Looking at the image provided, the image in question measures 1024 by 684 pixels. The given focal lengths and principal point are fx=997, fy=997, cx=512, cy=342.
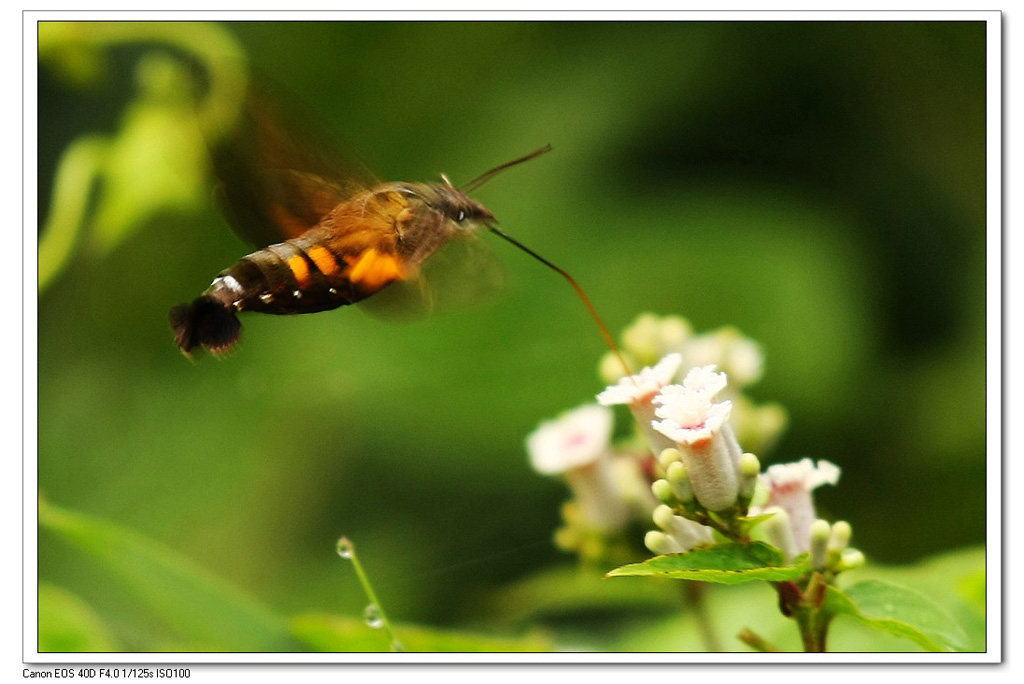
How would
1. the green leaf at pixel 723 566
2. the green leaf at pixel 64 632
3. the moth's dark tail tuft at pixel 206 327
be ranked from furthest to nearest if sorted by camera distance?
1. the green leaf at pixel 64 632
2. the moth's dark tail tuft at pixel 206 327
3. the green leaf at pixel 723 566

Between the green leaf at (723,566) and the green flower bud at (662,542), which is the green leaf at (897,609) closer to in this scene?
the green leaf at (723,566)

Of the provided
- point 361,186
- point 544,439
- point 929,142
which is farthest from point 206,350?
point 929,142

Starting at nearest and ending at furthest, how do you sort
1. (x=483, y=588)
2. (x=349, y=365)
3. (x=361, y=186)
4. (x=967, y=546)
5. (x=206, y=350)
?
(x=206, y=350)
(x=361, y=186)
(x=967, y=546)
(x=483, y=588)
(x=349, y=365)

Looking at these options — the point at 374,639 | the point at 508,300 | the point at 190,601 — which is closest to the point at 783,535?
the point at 374,639

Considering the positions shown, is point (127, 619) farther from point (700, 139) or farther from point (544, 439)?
point (700, 139)

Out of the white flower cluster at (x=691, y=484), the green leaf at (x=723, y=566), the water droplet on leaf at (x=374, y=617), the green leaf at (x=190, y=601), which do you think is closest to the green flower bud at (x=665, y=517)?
the white flower cluster at (x=691, y=484)
